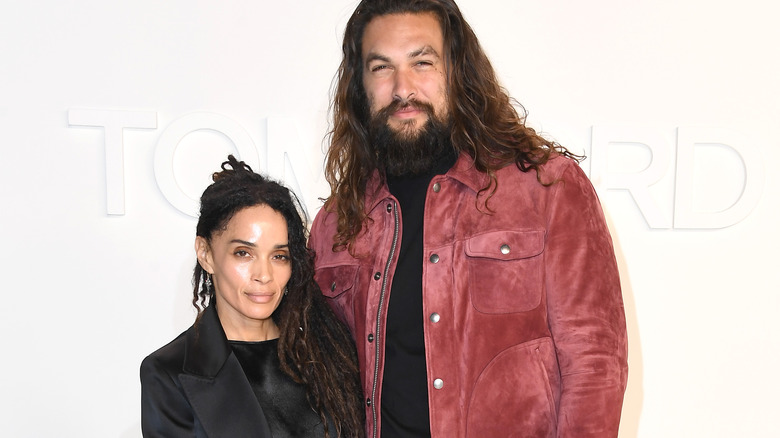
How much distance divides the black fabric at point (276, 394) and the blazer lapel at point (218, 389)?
4 cm

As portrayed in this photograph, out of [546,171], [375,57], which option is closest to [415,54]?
[375,57]

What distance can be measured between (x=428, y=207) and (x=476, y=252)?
20 centimetres

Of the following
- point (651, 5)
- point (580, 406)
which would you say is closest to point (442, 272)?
point (580, 406)

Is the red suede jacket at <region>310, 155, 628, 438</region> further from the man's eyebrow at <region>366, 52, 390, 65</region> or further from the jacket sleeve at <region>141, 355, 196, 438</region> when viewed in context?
the jacket sleeve at <region>141, 355, 196, 438</region>

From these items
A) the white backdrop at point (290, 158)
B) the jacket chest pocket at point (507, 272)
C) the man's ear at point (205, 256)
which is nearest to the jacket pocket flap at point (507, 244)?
the jacket chest pocket at point (507, 272)

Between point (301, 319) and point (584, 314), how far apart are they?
0.84 m

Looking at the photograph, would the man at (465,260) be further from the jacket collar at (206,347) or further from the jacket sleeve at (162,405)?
the jacket sleeve at (162,405)

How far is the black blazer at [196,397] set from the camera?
60.6 inches

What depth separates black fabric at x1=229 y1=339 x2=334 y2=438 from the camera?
64.2 inches

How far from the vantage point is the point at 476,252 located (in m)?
1.61

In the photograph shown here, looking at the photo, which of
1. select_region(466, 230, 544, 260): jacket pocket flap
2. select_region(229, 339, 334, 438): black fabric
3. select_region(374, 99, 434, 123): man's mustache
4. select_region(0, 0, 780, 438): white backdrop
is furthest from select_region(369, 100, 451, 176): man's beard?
select_region(0, 0, 780, 438): white backdrop

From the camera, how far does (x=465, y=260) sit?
162 centimetres

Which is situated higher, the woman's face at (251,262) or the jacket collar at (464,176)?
the jacket collar at (464,176)

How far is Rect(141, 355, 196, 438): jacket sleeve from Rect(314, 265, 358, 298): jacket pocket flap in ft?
1.87
